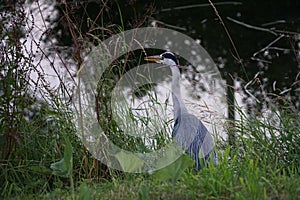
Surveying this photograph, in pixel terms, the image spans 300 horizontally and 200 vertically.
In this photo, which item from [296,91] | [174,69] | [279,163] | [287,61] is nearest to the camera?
[279,163]

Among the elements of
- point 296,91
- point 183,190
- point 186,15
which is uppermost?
point 186,15

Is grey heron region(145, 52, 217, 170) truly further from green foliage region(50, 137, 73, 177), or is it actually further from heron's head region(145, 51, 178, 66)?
green foliage region(50, 137, 73, 177)

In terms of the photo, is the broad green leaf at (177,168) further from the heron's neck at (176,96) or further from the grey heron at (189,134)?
the heron's neck at (176,96)

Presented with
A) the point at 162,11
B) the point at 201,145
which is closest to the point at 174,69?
the point at 201,145

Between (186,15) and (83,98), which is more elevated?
(186,15)

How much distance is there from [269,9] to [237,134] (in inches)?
167

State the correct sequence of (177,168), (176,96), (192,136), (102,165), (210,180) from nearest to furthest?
(177,168)
(210,180)
(102,165)
(192,136)
(176,96)

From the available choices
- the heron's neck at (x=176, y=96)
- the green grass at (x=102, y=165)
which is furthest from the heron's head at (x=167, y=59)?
the green grass at (x=102, y=165)

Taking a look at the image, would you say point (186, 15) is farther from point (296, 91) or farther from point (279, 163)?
point (279, 163)

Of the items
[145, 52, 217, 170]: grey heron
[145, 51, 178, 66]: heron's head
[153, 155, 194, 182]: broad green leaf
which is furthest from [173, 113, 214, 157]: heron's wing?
[153, 155, 194, 182]: broad green leaf

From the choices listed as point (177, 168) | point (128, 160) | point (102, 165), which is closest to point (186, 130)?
point (102, 165)

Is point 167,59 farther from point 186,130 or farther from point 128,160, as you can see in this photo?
point 128,160

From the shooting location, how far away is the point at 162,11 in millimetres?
8336

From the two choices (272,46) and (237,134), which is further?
(272,46)
